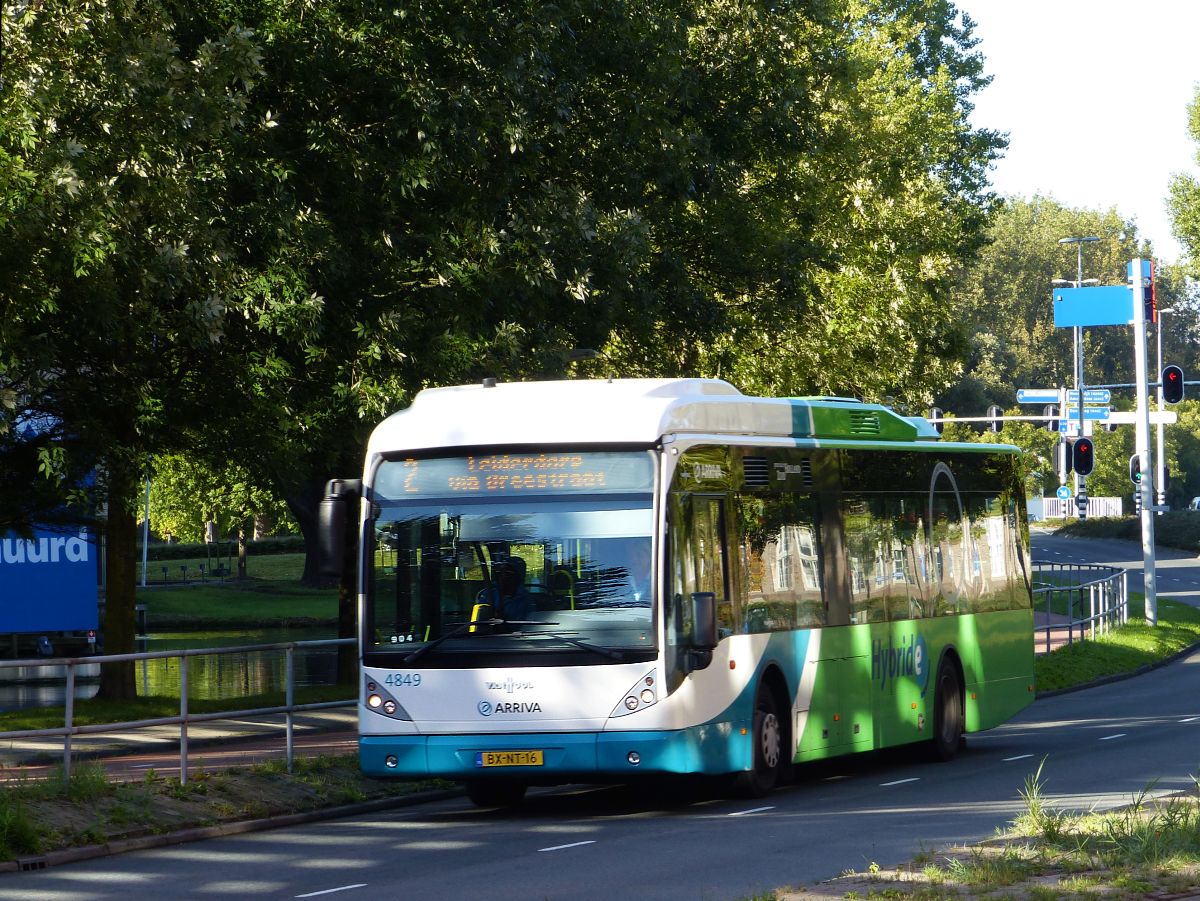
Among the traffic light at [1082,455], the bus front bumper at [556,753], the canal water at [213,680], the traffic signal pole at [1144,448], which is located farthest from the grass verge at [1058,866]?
the traffic signal pole at [1144,448]

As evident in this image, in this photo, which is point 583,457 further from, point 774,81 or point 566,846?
point 774,81

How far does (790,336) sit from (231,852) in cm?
2461

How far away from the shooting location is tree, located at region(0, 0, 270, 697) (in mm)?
16938

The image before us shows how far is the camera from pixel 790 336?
3619cm

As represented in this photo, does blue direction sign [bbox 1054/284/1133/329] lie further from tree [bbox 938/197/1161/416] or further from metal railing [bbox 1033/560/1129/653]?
tree [bbox 938/197/1161/416]

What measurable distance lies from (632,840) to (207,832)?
10.0ft

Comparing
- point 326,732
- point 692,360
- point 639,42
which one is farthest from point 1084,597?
point 326,732

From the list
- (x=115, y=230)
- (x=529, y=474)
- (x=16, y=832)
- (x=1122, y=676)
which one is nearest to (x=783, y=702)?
(x=529, y=474)

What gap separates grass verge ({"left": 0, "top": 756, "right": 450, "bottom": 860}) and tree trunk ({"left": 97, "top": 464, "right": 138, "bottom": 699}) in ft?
22.4

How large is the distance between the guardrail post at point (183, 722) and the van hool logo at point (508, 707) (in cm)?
237

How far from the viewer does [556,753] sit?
539 inches

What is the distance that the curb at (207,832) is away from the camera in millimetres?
12094

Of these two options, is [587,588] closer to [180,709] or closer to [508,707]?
[508,707]

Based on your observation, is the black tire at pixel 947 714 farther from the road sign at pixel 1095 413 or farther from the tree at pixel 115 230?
the road sign at pixel 1095 413
